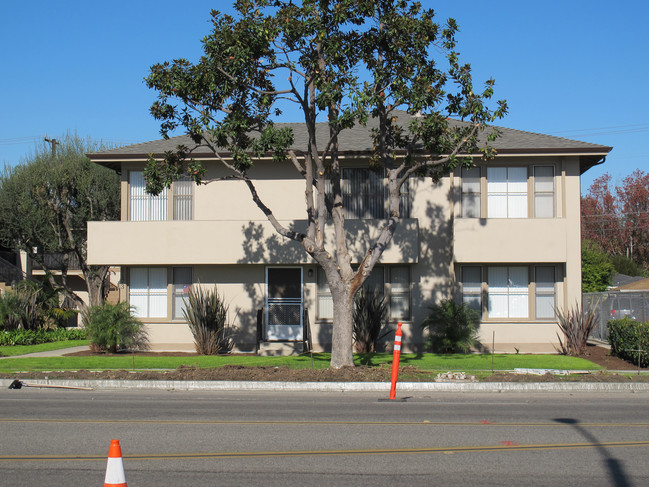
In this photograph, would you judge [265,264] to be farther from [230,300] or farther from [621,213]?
[621,213]

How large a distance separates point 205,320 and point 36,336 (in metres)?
8.26

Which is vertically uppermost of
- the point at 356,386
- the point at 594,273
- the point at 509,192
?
the point at 509,192

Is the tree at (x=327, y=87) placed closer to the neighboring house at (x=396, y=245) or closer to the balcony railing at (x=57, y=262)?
Result: the neighboring house at (x=396, y=245)

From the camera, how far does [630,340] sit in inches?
728

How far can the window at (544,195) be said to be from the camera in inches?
848

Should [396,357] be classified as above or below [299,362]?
above

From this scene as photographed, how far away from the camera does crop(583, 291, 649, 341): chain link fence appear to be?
2368 cm

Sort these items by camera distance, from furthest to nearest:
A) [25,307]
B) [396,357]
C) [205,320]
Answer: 1. [25,307]
2. [205,320]
3. [396,357]

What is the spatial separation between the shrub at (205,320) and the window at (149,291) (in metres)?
1.52

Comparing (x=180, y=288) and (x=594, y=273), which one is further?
(x=594, y=273)

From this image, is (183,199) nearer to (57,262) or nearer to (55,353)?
(55,353)

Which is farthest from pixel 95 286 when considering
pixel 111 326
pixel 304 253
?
pixel 304 253

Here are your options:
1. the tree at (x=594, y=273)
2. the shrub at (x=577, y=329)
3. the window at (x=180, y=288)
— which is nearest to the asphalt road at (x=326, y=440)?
the shrub at (x=577, y=329)

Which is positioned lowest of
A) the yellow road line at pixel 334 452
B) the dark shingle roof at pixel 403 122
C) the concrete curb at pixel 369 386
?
the concrete curb at pixel 369 386
